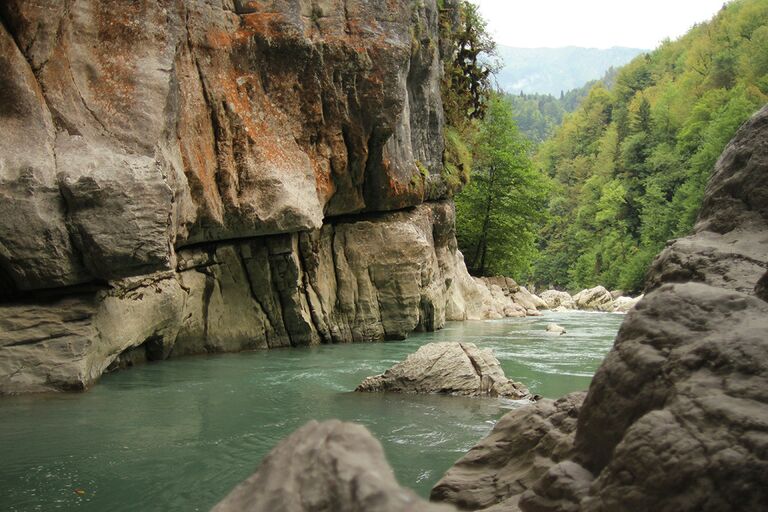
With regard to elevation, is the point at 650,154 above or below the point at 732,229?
above

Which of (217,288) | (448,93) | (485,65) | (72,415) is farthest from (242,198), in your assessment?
(485,65)

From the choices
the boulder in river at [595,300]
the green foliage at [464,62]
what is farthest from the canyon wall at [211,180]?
the boulder in river at [595,300]

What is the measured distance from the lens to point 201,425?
7602mm

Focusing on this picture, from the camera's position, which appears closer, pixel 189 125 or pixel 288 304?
pixel 189 125

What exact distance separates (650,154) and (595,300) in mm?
26160

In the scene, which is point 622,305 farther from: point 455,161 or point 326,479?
point 326,479

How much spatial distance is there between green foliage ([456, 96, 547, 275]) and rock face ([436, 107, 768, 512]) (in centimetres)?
2737

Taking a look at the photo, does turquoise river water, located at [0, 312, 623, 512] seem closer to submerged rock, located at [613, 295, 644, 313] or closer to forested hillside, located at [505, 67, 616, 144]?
submerged rock, located at [613, 295, 644, 313]

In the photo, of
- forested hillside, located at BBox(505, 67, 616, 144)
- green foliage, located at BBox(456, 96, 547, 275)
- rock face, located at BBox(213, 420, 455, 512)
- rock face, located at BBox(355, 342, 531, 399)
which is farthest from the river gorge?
forested hillside, located at BBox(505, 67, 616, 144)

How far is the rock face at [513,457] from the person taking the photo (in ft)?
13.5

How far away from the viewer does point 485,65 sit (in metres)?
28.5

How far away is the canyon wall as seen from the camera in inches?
356

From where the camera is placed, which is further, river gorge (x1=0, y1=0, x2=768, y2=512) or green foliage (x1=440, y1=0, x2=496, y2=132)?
green foliage (x1=440, y1=0, x2=496, y2=132)

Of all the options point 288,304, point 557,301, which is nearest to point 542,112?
point 557,301
